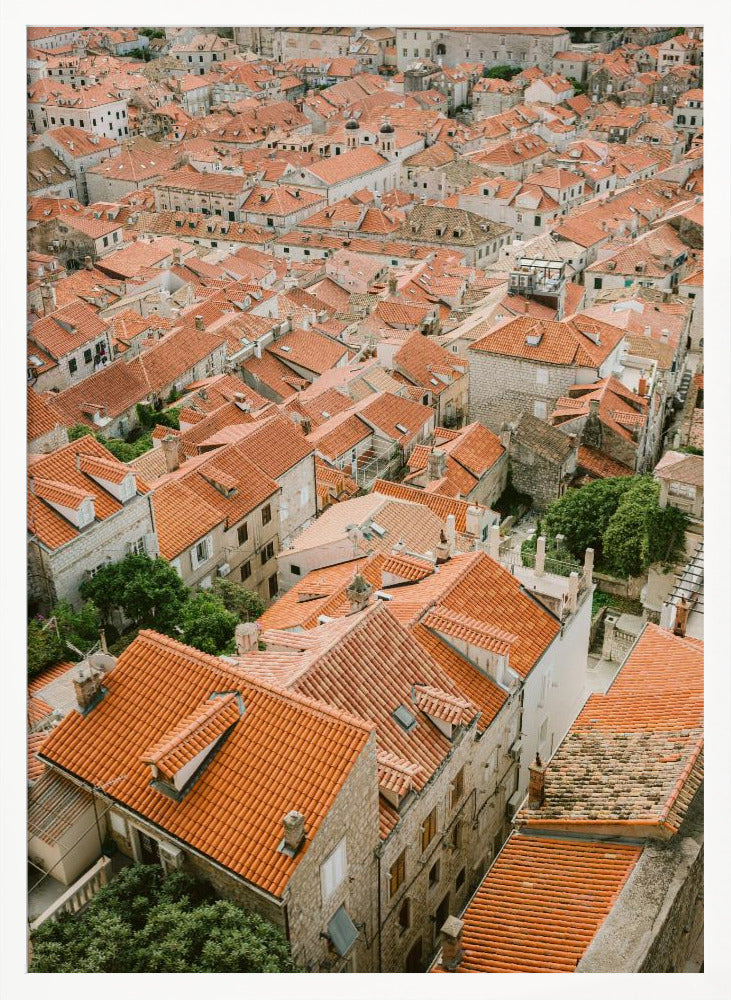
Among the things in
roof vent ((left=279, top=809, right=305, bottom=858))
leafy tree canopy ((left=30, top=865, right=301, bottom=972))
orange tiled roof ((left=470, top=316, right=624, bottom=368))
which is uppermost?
orange tiled roof ((left=470, top=316, right=624, bottom=368))

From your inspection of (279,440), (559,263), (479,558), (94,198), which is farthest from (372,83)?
(479,558)

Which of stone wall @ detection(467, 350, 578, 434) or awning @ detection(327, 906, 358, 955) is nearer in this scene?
awning @ detection(327, 906, 358, 955)

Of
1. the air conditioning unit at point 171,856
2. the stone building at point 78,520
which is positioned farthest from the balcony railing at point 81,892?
the stone building at point 78,520

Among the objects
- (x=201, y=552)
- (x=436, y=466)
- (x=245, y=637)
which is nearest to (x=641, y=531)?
(x=436, y=466)

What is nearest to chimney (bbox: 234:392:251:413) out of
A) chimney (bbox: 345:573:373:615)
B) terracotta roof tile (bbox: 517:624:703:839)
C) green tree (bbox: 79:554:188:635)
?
green tree (bbox: 79:554:188:635)

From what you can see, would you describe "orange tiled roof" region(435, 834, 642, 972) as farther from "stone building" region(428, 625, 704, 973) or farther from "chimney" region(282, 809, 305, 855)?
"chimney" region(282, 809, 305, 855)

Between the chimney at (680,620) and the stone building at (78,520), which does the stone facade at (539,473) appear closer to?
the chimney at (680,620)
